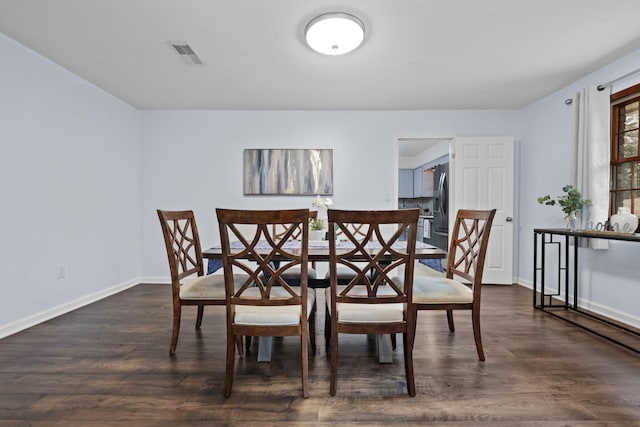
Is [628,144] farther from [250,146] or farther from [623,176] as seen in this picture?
[250,146]

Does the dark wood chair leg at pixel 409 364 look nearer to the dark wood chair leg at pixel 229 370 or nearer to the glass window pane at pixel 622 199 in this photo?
the dark wood chair leg at pixel 229 370

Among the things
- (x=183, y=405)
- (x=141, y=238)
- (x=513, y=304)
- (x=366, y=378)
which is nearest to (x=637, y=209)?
(x=513, y=304)

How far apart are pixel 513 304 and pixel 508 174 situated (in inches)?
71.4

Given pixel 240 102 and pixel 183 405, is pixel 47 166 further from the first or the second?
pixel 183 405

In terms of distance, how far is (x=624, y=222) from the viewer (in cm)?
273

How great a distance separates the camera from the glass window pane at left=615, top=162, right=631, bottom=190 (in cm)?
299

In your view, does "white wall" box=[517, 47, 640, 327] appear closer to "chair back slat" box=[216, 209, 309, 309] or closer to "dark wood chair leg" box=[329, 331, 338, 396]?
"dark wood chair leg" box=[329, 331, 338, 396]

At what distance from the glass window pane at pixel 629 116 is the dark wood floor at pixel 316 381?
1.95m

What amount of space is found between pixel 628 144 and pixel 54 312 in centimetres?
558

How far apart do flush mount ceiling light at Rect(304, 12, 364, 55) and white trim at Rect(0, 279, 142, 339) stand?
3.31 metres

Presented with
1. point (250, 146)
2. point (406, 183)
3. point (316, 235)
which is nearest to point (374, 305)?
point (316, 235)

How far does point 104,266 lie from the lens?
12.4 ft

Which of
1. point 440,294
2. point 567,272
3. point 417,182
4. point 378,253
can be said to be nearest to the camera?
point 378,253

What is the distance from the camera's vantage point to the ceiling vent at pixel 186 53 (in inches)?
107
